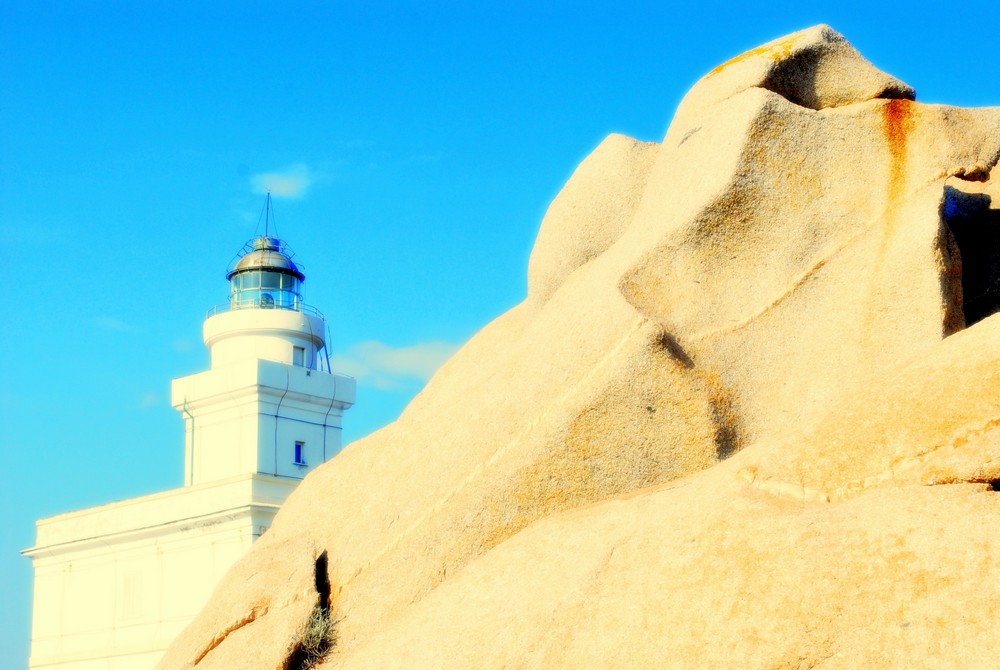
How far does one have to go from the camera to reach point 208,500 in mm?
32844

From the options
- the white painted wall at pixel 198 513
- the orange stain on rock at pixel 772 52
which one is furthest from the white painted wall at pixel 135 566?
the orange stain on rock at pixel 772 52

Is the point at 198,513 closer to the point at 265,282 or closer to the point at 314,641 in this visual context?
the point at 265,282

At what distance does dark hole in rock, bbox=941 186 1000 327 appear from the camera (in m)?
8.54

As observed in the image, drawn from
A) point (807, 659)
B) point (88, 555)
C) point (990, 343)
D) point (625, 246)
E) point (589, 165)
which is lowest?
point (807, 659)

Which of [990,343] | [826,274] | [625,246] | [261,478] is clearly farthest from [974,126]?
[261,478]

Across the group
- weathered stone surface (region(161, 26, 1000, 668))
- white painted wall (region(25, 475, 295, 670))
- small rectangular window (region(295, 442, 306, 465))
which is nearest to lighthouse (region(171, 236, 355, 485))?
small rectangular window (region(295, 442, 306, 465))

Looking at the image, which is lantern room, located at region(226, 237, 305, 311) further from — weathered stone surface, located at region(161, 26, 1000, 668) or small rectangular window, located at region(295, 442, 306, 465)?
weathered stone surface, located at region(161, 26, 1000, 668)

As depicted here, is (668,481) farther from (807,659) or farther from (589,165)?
(589,165)

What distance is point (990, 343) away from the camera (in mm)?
5977

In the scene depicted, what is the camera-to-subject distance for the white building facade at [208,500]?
32688mm

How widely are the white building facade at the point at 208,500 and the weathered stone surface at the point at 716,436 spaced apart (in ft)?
79.2

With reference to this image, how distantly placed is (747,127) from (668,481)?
7.53 feet

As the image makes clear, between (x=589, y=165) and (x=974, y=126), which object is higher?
(x=589, y=165)

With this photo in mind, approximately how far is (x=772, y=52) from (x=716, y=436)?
8.84 feet
